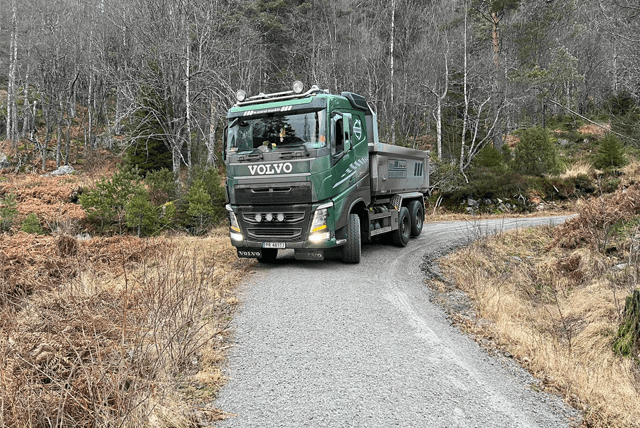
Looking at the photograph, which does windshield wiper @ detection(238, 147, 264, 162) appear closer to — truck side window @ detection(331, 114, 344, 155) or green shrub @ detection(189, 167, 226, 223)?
truck side window @ detection(331, 114, 344, 155)

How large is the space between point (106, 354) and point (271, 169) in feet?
14.7

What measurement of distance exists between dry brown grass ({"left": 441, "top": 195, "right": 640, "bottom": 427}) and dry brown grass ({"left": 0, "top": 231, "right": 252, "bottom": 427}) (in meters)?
3.15

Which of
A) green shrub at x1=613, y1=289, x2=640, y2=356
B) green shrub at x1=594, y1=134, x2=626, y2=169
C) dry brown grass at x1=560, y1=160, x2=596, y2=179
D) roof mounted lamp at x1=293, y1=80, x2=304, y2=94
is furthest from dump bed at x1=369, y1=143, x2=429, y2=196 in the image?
green shrub at x1=594, y1=134, x2=626, y2=169

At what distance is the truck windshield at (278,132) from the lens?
7.37 metres

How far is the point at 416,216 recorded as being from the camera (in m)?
11.9

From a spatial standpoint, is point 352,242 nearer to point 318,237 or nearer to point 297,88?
point 318,237

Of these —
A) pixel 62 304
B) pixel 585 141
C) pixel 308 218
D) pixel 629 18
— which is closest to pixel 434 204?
pixel 629 18

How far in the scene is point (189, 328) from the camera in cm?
437

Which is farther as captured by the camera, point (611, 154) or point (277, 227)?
point (611, 154)

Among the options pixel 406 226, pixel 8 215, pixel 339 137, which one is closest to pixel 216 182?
pixel 8 215

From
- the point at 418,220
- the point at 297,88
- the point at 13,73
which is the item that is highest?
the point at 13,73

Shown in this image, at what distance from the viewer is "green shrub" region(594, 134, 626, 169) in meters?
18.3

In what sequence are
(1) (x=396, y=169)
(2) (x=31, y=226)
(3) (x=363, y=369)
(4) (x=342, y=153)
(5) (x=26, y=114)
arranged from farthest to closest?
(5) (x=26, y=114) < (1) (x=396, y=169) < (2) (x=31, y=226) < (4) (x=342, y=153) < (3) (x=363, y=369)

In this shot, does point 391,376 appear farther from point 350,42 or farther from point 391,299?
point 350,42
